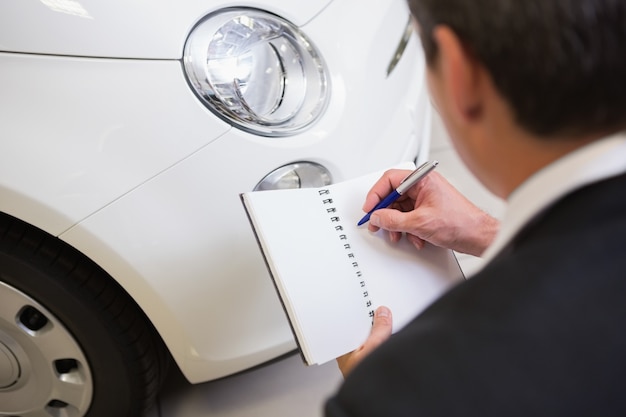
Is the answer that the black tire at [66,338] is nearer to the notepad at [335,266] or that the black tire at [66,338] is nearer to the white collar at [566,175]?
the notepad at [335,266]

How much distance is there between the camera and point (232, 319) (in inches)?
39.8

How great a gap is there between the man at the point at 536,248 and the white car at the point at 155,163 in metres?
0.45

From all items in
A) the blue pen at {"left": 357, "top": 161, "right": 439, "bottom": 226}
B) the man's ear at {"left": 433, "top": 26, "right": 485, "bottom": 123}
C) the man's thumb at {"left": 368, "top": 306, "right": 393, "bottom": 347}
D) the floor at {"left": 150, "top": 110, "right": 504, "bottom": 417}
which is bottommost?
the floor at {"left": 150, "top": 110, "right": 504, "bottom": 417}

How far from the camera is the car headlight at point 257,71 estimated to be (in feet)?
3.09

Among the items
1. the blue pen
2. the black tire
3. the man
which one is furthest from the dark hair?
the black tire

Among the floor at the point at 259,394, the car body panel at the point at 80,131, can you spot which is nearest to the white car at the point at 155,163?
the car body panel at the point at 80,131

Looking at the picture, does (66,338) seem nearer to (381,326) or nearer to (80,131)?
(80,131)

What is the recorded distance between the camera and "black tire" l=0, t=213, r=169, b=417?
95cm

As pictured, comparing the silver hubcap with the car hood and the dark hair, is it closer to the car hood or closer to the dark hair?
the car hood

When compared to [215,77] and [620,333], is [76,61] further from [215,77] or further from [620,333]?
[620,333]

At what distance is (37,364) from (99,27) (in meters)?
0.54

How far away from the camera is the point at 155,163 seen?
35.6 inches

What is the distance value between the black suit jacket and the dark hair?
6 centimetres

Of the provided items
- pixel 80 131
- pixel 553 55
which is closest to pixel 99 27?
pixel 80 131
